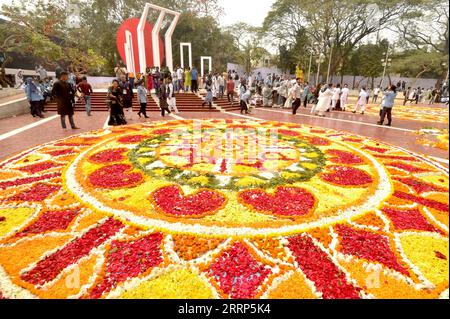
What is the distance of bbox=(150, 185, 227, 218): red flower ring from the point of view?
353 centimetres

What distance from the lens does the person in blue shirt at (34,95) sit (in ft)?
32.6

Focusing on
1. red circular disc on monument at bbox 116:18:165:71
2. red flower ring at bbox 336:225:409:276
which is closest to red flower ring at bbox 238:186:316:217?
red flower ring at bbox 336:225:409:276

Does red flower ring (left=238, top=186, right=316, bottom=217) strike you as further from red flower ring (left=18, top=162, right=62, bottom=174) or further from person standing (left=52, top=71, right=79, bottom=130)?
person standing (left=52, top=71, right=79, bottom=130)

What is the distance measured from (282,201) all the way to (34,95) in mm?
10958

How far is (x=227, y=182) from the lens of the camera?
449cm

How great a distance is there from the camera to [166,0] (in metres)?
31.5

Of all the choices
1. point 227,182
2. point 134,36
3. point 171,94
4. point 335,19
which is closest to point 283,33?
point 335,19

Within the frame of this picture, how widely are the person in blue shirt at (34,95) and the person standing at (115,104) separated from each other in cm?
392

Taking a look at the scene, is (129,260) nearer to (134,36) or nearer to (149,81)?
(149,81)

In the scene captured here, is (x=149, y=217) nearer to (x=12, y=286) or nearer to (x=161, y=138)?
(x=12, y=286)

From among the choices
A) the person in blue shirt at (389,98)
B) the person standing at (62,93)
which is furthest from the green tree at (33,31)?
the person in blue shirt at (389,98)

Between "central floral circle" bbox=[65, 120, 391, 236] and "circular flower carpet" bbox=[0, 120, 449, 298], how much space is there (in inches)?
1.1

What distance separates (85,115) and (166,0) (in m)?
26.7
